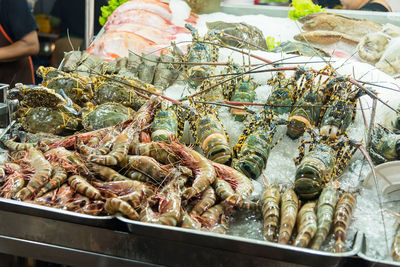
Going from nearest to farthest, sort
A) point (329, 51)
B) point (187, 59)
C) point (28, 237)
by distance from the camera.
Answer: point (28, 237)
point (187, 59)
point (329, 51)

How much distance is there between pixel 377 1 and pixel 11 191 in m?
4.17

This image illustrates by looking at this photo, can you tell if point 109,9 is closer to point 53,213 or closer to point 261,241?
point 53,213

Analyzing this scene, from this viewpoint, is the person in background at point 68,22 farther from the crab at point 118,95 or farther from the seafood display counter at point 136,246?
the seafood display counter at point 136,246

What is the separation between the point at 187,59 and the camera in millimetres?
3160

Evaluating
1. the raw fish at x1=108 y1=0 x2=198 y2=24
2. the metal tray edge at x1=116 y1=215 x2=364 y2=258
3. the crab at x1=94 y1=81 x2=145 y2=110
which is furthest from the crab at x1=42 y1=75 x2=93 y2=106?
the raw fish at x1=108 y1=0 x2=198 y2=24

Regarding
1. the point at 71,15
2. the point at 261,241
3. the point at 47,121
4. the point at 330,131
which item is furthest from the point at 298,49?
the point at 71,15

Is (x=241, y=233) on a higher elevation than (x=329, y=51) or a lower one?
lower

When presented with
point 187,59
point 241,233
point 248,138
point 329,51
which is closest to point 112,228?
point 241,233

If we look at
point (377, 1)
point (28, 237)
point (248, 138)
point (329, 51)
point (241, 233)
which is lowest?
point (28, 237)

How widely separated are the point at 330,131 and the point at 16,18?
2.99 meters

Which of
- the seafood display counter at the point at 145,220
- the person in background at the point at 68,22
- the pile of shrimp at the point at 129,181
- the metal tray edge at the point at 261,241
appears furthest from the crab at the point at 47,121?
the person in background at the point at 68,22

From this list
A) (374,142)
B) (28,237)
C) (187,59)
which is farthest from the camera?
(187,59)

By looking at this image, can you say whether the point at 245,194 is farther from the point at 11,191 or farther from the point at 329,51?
the point at 329,51

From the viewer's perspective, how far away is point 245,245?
54.7 inches
